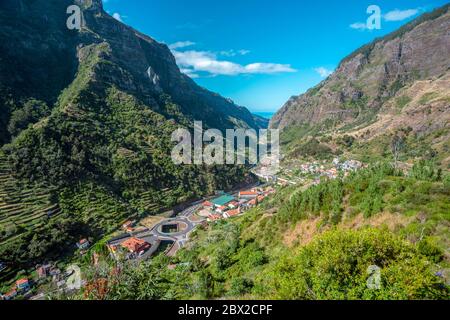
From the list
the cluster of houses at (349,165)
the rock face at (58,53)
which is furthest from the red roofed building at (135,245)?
the cluster of houses at (349,165)

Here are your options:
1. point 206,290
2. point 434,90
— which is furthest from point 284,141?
point 206,290

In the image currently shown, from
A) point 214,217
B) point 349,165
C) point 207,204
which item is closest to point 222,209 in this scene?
point 207,204

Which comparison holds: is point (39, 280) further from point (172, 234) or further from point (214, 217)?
point (214, 217)

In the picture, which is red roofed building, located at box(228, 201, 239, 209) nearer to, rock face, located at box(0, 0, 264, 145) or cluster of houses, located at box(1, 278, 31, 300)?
cluster of houses, located at box(1, 278, 31, 300)

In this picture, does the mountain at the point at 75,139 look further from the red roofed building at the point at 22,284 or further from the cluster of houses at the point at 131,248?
the cluster of houses at the point at 131,248
